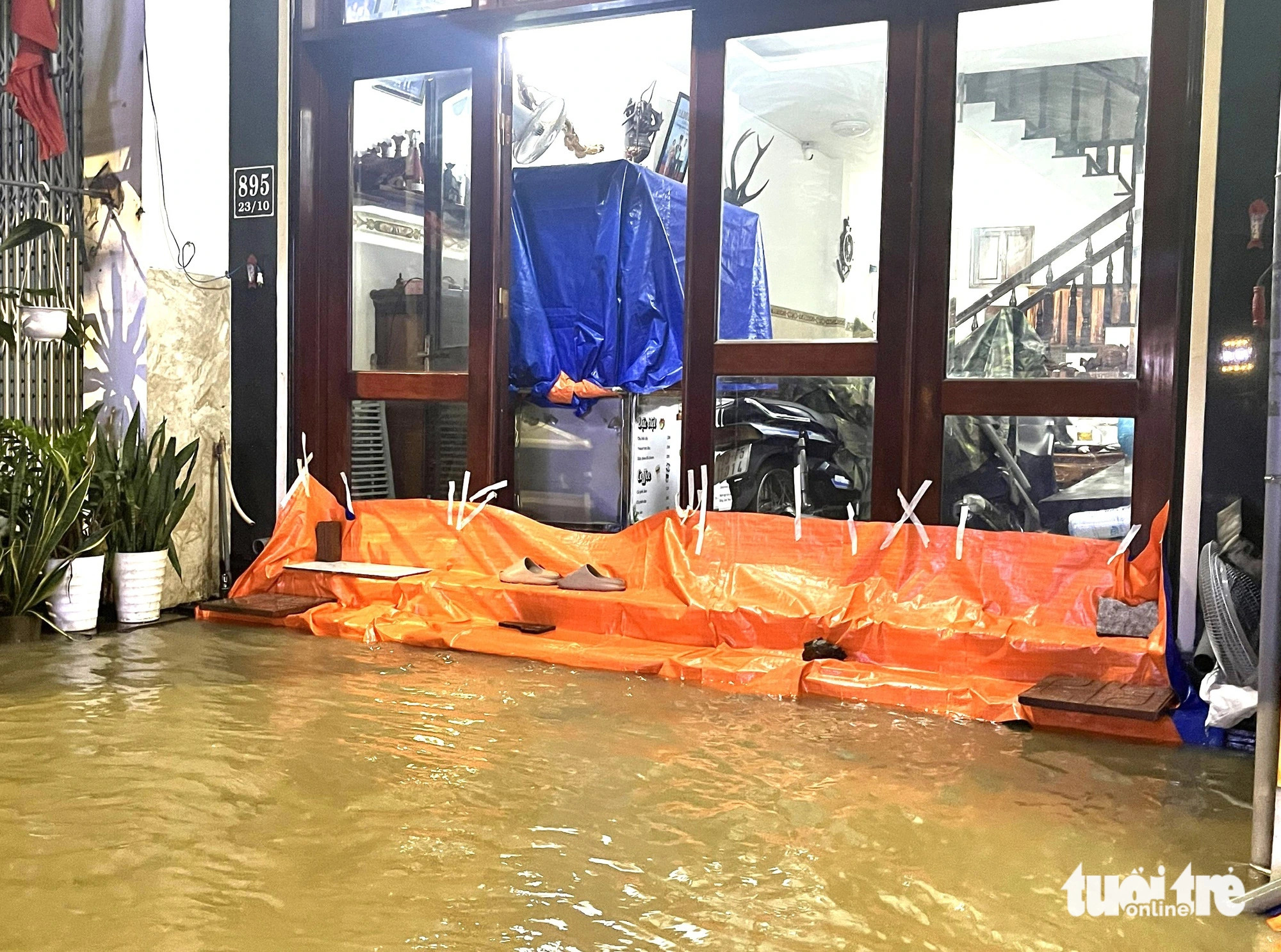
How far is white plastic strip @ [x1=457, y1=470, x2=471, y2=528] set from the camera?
210 inches

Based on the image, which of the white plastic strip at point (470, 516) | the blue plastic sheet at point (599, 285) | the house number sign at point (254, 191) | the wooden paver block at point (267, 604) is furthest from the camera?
the blue plastic sheet at point (599, 285)

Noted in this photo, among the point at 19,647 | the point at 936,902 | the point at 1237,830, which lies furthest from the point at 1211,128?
the point at 19,647

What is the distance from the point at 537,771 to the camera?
317 centimetres

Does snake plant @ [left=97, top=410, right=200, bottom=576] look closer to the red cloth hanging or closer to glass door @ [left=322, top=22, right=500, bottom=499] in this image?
glass door @ [left=322, top=22, right=500, bottom=499]

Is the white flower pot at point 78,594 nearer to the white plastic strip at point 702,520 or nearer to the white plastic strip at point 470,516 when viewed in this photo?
the white plastic strip at point 470,516

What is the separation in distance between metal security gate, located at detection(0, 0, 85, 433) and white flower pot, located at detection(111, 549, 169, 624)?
817 millimetres

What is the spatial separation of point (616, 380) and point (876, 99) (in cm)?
203

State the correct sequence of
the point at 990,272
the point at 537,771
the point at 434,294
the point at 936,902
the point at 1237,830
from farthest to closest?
the point at 434,294 < the point at 990,272 < the point at 537,771 < the point at 1237,830 < the point at 936,902

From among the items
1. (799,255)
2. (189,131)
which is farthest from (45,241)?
(799,255)

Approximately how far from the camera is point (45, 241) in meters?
5.41

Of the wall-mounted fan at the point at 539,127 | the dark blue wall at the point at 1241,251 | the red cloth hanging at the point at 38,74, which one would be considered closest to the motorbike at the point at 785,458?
the dark blue wall at the point at 1241,251

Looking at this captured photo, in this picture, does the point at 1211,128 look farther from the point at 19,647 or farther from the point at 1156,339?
the point at 19,647

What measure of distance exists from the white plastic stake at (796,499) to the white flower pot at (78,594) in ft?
9.62

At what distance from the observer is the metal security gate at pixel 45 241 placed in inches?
210
